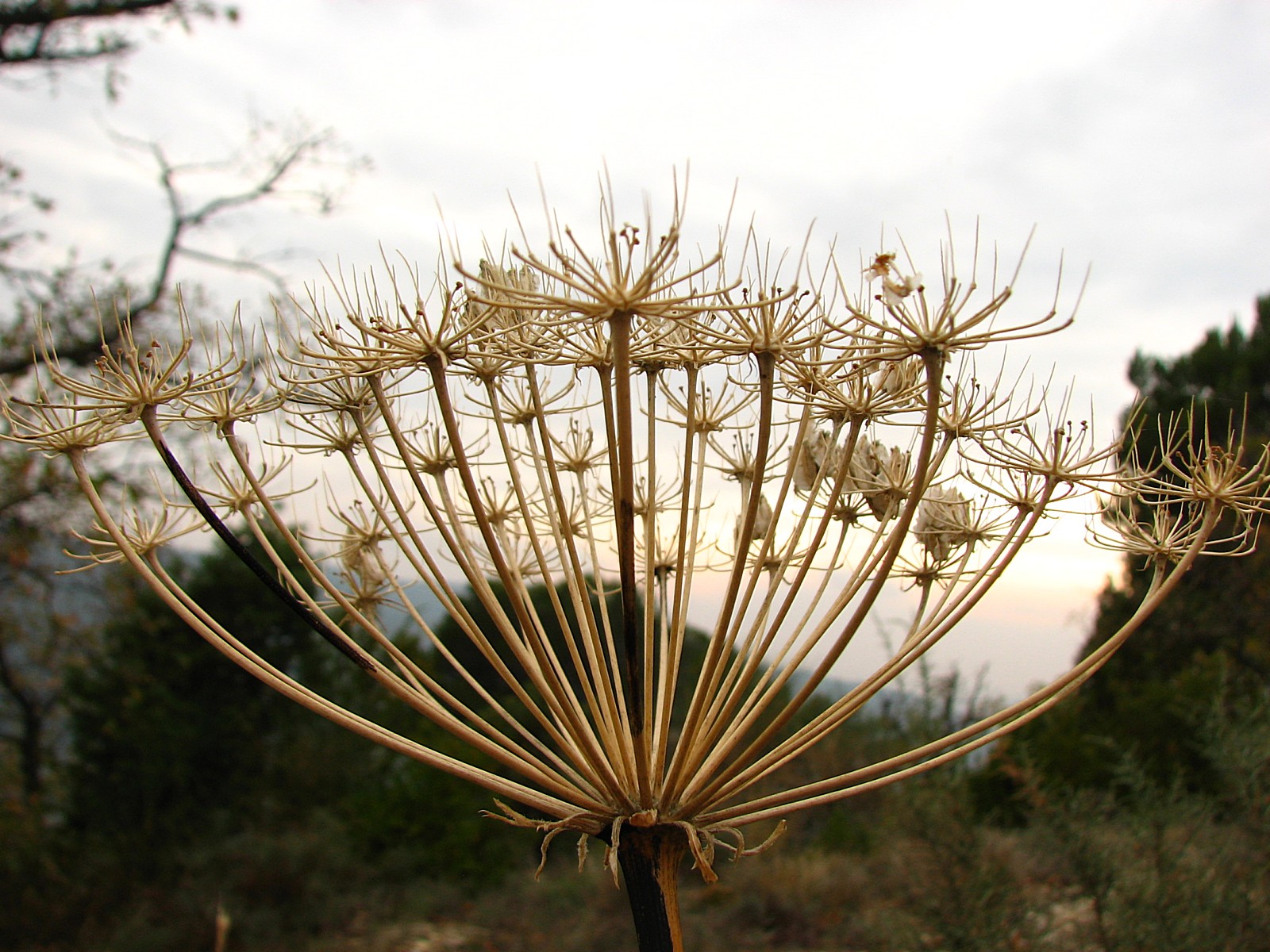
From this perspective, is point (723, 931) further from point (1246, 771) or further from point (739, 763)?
point (739, 763)

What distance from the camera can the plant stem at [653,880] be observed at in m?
2.06

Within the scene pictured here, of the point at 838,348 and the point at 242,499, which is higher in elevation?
the point at 838,348

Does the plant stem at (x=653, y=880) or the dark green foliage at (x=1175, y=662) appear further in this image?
the dark green foliage at (x=1175, y=662)

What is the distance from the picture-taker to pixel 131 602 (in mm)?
16859

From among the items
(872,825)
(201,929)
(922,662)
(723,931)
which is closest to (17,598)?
(201,929)

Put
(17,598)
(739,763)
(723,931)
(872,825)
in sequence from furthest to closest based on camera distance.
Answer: (872,825), (17,598), (723,931), (739,763)

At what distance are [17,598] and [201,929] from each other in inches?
299

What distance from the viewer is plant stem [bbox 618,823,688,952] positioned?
81.3 inches

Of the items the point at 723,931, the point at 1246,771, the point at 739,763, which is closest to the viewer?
the point at 739,763

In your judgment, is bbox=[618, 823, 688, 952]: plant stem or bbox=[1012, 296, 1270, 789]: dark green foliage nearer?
bbox=[618, 823, 688, 952]: plant stem

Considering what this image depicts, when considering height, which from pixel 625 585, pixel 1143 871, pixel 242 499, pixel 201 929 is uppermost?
pixel 242 499

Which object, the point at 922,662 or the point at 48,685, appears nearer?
the point at 922,662

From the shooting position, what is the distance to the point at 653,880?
209cm

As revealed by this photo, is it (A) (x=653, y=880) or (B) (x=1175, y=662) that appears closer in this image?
(A) (x=653, y=880)
